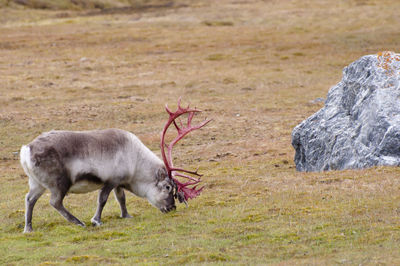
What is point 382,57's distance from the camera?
51.1 ft

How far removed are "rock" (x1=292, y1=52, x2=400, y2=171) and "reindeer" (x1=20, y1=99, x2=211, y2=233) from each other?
13.9ft

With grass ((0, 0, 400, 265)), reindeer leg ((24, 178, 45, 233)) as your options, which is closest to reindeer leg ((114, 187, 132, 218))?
grass ((0, 0, 400, 265))

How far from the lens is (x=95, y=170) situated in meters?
11.8

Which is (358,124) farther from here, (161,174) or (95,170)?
(95,170)

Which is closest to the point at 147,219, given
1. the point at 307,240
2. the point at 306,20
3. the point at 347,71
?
the point at 307,240

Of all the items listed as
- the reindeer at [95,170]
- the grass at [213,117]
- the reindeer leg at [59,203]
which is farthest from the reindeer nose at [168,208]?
the reindeer leg at [59,203]

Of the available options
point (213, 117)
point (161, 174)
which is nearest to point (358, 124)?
point (161, 174)

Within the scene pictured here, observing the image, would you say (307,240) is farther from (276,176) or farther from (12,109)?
(12,109)

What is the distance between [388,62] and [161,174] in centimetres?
656

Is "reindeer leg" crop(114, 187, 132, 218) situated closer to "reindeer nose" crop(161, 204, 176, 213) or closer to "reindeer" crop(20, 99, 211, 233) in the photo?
"reindeer" crop(20, 99, 211, 233)

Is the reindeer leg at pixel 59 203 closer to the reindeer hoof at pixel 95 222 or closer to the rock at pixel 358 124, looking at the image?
the reindeer hoof at pixel 95 222

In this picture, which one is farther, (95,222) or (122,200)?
(122,200)

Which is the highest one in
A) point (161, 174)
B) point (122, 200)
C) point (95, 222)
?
point (161, 174)

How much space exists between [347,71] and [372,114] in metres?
1.96
